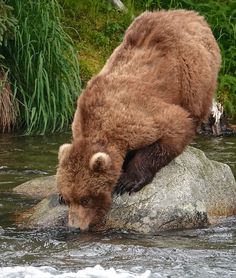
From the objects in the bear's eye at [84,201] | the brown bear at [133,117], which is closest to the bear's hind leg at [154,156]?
the brown bear at [133,117]

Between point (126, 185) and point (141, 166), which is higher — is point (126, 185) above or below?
below

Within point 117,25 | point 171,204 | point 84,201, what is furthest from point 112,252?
point 117,25

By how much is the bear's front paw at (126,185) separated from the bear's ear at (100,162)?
0.33 metres

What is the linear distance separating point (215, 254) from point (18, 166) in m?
4.36

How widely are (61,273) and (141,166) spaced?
5.67ft

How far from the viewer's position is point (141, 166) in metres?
8.46

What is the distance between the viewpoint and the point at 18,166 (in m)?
11.5

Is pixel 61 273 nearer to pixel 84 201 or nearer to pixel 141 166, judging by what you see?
pixel 84 201

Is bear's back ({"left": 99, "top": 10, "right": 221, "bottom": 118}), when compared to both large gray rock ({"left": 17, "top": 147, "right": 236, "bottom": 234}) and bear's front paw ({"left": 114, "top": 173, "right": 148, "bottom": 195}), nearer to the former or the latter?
large gray rock ({"left": 17, "top": 147, "right": 236, "bottom": 234})

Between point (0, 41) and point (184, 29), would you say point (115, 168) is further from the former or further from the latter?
point (0, 41)

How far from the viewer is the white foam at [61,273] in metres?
6.93

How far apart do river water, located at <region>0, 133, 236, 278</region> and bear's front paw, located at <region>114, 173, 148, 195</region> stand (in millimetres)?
392

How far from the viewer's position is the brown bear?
324 inches

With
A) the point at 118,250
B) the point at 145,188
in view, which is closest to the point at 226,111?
the point at 145,188
